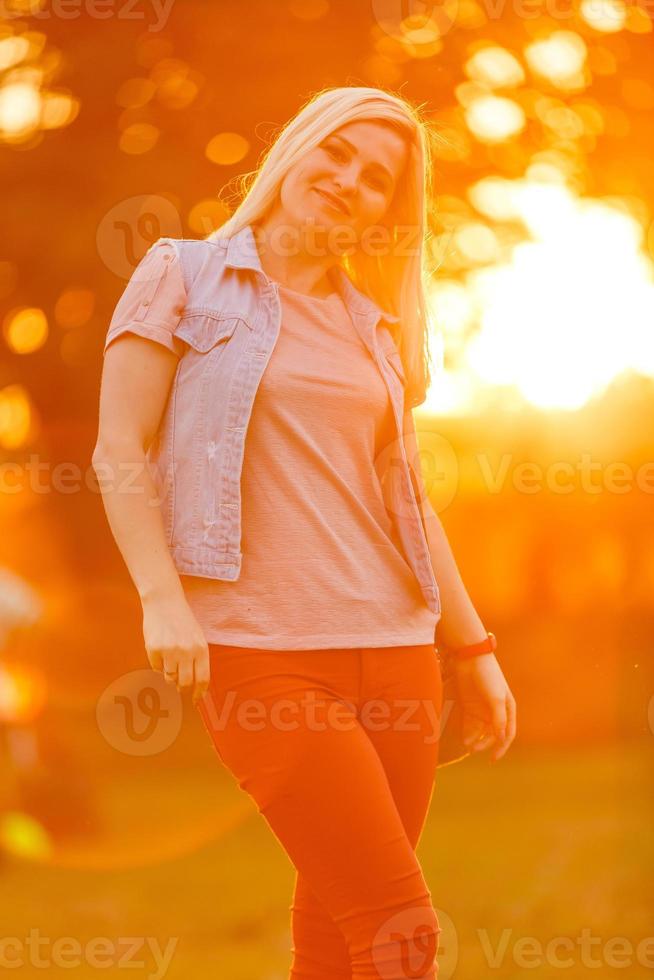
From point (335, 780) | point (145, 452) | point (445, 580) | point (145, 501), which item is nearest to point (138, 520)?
point (145, 501)

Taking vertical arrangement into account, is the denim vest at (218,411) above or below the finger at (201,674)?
above

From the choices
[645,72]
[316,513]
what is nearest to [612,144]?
[645,72]

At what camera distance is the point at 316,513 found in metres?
1.83

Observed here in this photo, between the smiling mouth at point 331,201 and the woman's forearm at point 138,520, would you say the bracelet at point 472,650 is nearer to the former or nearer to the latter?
the woman's forearm at point 138,520

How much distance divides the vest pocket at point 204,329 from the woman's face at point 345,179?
0.23 meters

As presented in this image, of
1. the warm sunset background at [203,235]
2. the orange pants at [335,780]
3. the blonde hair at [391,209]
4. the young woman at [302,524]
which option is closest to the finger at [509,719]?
the young woman at [302,524]

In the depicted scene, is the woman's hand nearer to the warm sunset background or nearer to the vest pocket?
the vest pocket

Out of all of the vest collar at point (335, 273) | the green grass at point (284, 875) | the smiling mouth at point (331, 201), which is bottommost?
the green grass at point (284, 875)

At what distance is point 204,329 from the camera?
74.2 inches

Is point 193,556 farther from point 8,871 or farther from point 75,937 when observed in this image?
point 8,871

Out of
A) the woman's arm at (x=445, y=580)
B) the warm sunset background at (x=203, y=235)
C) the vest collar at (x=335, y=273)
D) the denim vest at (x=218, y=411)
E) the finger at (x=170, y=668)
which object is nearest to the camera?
the finger at (x=170, y=668)

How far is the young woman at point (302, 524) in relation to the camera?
5.70ft

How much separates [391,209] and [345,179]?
0.21 m

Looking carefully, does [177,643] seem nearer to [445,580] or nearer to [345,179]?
[445,580]
